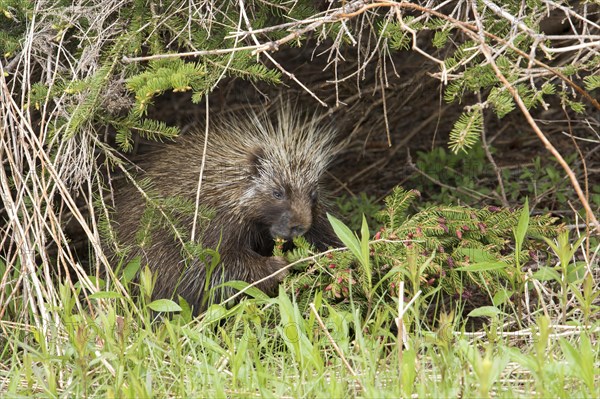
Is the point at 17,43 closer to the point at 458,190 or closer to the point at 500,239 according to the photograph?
the point at 500,239

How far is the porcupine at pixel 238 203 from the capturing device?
3.69 meters

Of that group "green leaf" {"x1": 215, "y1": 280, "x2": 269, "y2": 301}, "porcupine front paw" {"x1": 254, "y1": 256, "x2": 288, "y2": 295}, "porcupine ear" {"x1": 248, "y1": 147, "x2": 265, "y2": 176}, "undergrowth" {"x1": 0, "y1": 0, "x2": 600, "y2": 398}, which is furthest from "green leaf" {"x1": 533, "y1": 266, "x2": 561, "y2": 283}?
"porcupine ear" {"x1": 248, "y1": 147, "x2": 265, "y2": 176}

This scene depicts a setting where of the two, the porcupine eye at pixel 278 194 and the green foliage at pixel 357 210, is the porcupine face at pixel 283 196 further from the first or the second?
the green foliage at pixel 357 210

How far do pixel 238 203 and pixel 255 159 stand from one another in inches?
8.6

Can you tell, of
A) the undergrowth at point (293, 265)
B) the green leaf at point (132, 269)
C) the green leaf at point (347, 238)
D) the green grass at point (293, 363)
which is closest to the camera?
the green grass at point (293, 363)

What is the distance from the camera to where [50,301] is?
2.99 meters

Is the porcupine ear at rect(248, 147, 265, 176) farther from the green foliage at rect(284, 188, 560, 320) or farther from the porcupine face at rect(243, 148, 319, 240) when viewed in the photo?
the green foliage at rect(284, 188, 560, 320)

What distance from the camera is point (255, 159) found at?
3.88m

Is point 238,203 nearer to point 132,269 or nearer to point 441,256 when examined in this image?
point 132,269

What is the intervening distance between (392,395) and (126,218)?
196 centimetres

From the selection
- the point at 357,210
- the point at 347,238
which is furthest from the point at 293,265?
the point at 357,210

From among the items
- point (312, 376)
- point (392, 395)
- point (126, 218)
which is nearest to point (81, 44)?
point (126, 218)

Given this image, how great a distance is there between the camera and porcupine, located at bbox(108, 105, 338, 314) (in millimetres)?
3691

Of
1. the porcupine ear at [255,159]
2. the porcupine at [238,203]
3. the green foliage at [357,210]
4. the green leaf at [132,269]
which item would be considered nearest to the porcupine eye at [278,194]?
the porcupine at [238,203]
